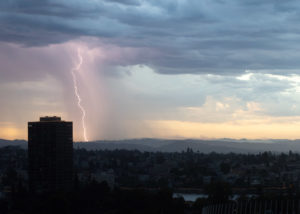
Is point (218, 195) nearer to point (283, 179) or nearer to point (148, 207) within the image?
point (148, 207)

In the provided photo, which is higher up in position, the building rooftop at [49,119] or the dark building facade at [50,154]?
the building rooftop at [49,119]

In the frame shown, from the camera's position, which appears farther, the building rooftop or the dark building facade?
the building rooftop

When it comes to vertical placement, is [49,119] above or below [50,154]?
above

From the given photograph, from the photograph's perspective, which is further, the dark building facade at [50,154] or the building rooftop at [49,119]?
the building rooftop at [49,119]

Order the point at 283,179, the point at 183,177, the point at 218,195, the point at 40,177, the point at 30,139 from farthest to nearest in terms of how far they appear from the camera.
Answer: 1. the point at 183,177
2. the point at 283,179
3. the point at 30,139
4. the point at 40,177
5. the point at 218,195

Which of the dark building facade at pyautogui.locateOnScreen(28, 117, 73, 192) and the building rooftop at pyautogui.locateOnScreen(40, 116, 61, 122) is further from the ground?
the building rooftop at pyautogui.locateOnScreen(40, 116, 61, 122)

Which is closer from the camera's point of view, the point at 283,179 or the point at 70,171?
the point at 70,171

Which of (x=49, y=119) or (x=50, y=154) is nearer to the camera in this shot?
(x=50, y=154)

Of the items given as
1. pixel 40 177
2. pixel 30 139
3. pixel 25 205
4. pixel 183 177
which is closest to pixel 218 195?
pixel 25 205
